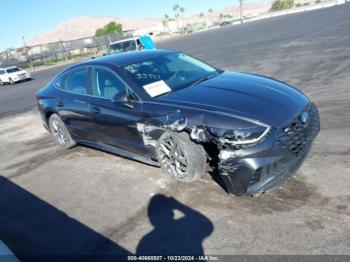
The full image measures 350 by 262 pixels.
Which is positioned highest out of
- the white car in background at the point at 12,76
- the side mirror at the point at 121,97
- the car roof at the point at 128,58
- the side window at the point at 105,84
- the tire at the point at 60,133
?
the car roof at the point at 128,58

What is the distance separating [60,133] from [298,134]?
471 centimetres

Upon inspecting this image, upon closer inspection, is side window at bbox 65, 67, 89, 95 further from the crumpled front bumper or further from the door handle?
the crumpled front bumper

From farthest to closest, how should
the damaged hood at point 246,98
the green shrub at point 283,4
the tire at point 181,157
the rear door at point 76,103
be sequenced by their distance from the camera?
1. the green shrub at point 283,4
2. the rear door at point 76,103
3. the tire at point 181,157
4. the damaged hood at point 246,98

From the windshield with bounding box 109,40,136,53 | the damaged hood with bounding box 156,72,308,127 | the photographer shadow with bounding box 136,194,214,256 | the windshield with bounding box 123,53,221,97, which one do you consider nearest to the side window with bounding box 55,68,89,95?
the windshield with bounding box 123,53,221,97

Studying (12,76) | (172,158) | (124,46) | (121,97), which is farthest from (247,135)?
(12,76)

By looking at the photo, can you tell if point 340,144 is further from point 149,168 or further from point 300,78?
point 300,78

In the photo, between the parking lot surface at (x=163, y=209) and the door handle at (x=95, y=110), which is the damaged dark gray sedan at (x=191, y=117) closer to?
the door handle at (x=95, y=110)

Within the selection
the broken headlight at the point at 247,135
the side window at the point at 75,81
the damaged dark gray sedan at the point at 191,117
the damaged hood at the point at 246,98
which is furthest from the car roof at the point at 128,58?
the broken headlight at the point at 247,135

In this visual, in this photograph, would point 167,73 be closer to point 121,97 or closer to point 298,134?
point 121,97

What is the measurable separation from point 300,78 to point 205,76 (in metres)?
5.50

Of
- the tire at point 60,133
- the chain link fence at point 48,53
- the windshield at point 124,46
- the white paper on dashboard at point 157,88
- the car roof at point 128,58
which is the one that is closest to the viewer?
the white paper on dashboard at point 157,88

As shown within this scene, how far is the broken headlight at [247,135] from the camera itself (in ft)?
13.0

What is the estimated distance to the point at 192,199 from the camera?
449cm

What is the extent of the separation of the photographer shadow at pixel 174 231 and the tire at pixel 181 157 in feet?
1.37
